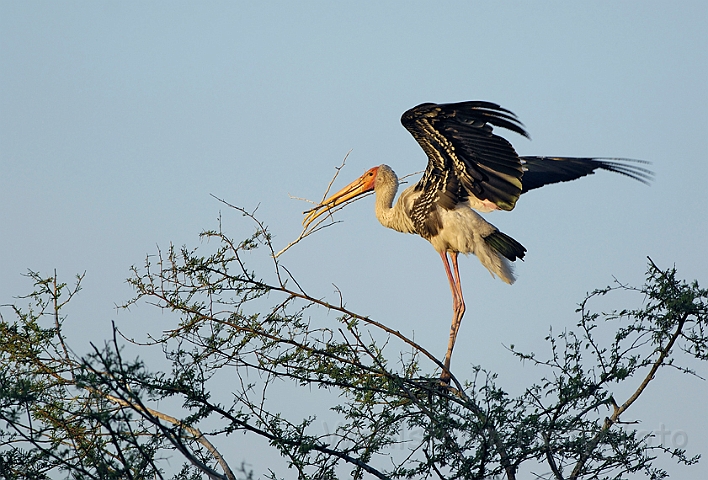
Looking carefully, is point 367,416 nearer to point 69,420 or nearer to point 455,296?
point 69,420

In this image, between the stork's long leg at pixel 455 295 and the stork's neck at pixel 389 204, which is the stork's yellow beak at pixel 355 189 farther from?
the stork's long leg at pixel 455 295

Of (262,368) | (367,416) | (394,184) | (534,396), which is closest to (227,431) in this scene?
(262,368)

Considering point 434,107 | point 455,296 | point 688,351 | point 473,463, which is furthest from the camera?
point 455,296

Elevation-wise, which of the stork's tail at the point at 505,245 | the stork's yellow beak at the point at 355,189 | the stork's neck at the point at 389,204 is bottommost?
the stork's tail at the point at 505,245

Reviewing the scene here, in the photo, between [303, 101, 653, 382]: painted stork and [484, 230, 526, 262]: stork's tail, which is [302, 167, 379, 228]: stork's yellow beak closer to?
[303, 101, 653, 382]: painted stork

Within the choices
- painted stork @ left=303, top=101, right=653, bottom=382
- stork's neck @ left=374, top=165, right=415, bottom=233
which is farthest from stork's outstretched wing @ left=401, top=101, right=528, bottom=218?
stork's neck @ left=374, top=165, right=415, bottom=233

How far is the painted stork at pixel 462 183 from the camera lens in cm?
606

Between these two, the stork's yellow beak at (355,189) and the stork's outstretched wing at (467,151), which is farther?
the stork's yellow beak at (355,189)

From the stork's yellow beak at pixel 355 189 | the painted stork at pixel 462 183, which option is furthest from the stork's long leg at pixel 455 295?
the stork's yellow beak at pixel 355 189

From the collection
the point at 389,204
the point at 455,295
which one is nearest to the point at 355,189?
the point at 389,204

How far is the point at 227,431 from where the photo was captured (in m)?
4.29

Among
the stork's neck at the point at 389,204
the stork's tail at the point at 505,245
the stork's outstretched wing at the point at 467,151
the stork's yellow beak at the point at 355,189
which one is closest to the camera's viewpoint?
the stork's outstretched wing at the point at 467,151

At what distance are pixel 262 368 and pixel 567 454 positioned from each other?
1.60 m

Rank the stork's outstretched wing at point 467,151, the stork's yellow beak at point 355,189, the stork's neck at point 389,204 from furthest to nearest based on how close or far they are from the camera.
A: the stork's yellow beak at point 355,189 → the stork's neck at point 389,204 → the stork's outstretched wing at point 467,151
